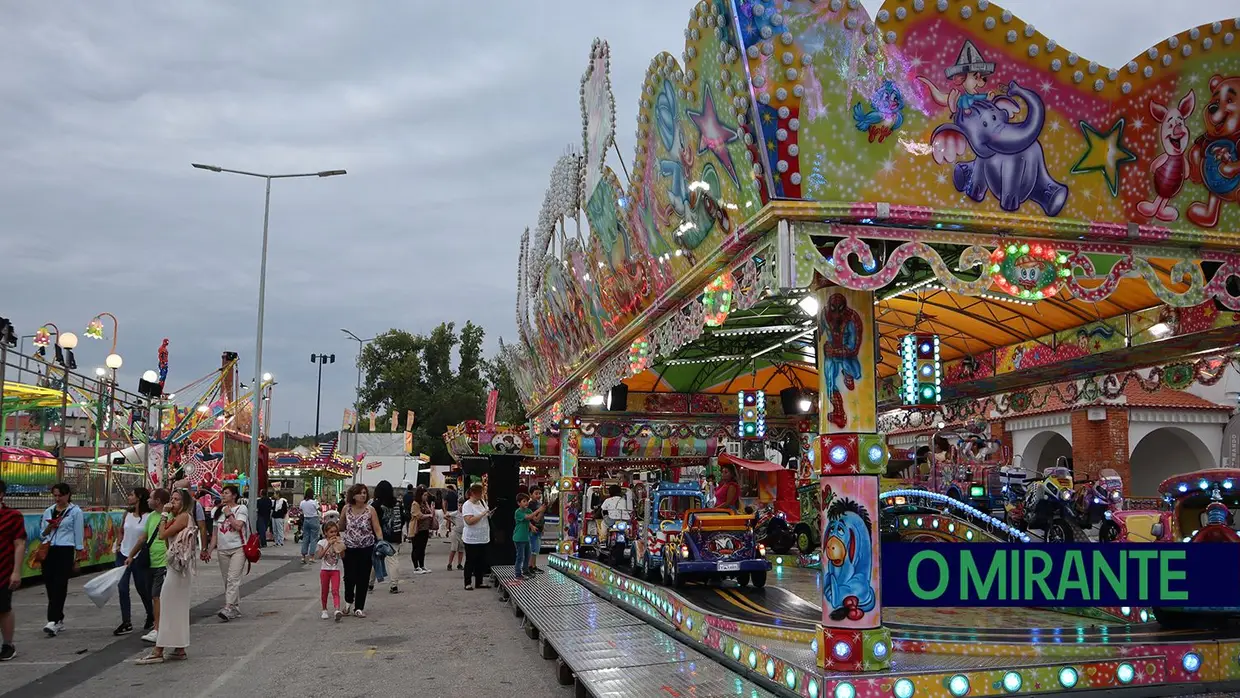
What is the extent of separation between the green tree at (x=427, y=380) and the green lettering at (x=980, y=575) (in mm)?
67349

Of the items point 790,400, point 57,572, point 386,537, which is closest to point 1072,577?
point 57,572

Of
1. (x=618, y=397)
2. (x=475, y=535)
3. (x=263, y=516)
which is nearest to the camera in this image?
(x=475, y=535)

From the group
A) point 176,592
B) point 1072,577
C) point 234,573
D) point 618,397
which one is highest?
point 618,397

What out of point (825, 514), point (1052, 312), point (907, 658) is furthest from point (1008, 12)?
point (1052, 312)

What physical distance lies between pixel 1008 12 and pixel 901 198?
5.10ft

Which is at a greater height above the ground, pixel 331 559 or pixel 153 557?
pixel 153 557

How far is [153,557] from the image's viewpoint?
1101 cm

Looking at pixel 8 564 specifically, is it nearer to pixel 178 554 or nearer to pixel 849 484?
pixel 178 554

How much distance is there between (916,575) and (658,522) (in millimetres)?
8643

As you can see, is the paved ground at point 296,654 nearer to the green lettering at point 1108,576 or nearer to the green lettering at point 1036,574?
the green lettering at point 1036,574

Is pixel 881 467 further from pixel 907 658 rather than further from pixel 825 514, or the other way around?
pixel 907 658

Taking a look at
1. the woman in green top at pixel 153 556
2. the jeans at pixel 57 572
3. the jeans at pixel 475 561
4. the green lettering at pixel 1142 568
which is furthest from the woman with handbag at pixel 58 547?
the green lettering at pixel 1142 568

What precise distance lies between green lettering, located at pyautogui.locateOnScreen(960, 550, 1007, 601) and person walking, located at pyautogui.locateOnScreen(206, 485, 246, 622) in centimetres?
1005

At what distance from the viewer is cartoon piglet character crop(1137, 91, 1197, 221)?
7.50 meters
